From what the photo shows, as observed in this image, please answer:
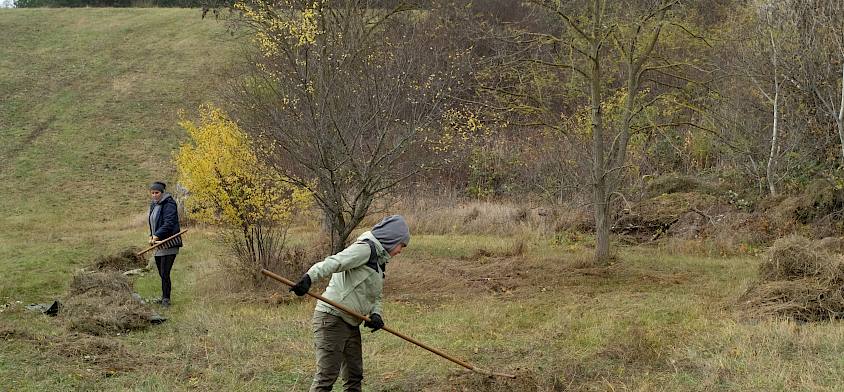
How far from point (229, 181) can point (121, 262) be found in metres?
3.96

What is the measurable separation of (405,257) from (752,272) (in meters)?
6.47

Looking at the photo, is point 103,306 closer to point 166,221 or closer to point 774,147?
point 166,221

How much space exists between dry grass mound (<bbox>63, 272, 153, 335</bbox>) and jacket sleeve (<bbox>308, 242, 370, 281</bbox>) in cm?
461

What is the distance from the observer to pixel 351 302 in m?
6.07

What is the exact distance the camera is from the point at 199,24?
54.7m

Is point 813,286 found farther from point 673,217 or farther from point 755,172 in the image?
point 755,172

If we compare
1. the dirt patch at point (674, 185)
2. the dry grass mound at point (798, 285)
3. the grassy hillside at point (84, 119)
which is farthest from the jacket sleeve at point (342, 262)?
the dirt patch at point (674, 185)

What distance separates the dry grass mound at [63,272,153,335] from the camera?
30.2ft

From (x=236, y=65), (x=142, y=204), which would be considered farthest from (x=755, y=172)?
(x=142, y=204)

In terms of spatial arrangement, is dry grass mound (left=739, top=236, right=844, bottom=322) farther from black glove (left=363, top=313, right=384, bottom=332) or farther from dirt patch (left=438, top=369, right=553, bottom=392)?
black glove (left=363, top=313, right=384, bottom=332)

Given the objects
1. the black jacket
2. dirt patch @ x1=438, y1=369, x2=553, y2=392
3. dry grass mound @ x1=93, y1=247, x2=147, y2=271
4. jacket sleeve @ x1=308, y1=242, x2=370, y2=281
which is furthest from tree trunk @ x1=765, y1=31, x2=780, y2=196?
jacket sleeve @ x1=308, y1=242, x2=370, y2=281

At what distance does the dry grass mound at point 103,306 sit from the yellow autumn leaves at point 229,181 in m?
1.93

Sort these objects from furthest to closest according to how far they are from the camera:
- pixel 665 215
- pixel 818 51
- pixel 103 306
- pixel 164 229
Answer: pixel 665 215 < pixel 818 51 < pixel 164 229 < pixel 103 306

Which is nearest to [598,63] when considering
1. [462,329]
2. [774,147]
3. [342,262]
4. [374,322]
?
[462,329]
